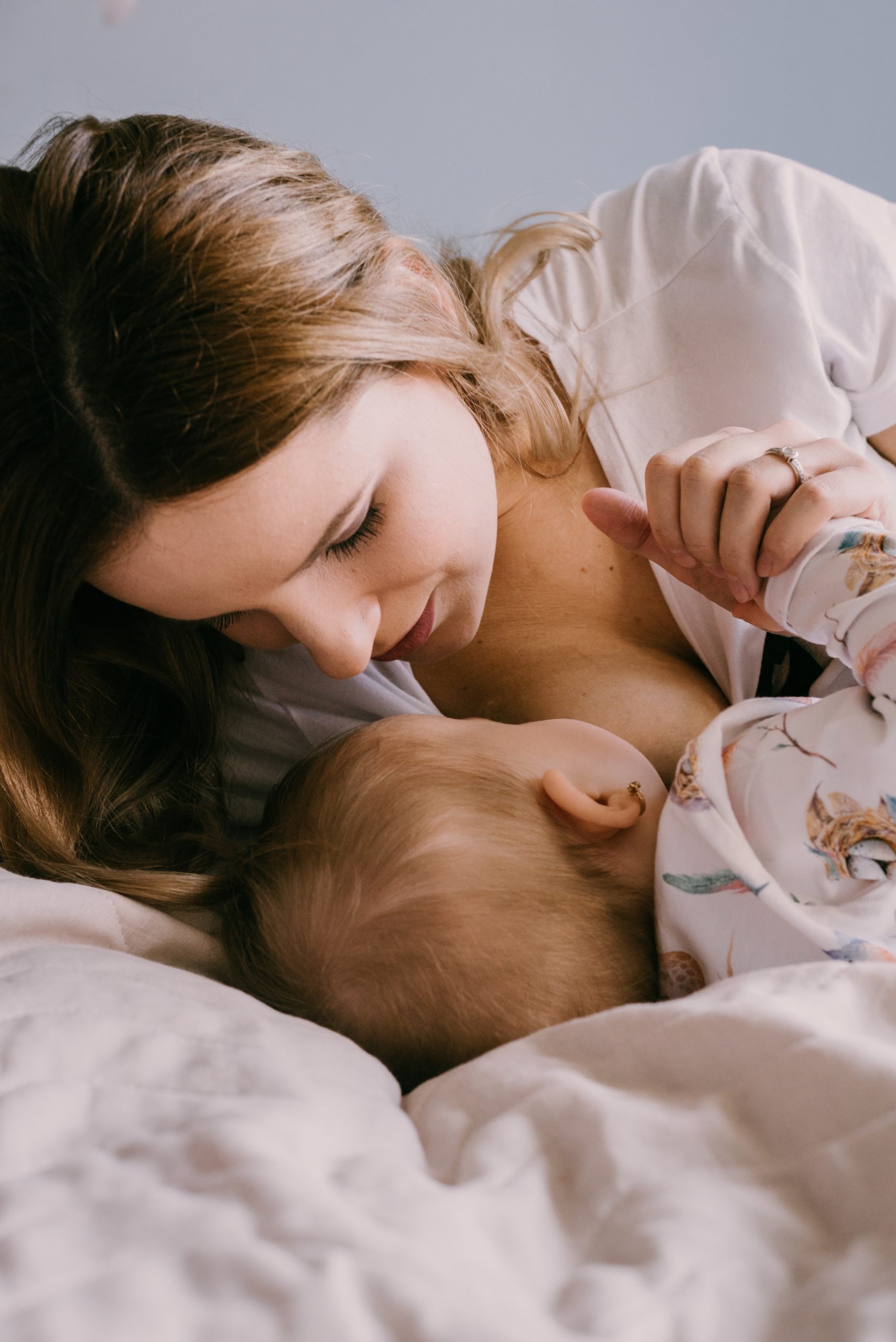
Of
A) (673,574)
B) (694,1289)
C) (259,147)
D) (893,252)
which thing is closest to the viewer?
(694,1289)

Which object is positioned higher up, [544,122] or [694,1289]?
[544,122]

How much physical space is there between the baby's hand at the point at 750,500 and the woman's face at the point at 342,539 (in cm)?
19

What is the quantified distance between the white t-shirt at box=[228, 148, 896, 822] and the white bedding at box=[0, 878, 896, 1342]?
59 cm

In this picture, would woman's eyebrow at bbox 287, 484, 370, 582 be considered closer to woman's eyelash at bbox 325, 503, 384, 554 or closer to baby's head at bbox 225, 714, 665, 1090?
woman's eyelash at bbox 325, 503, 384, 554

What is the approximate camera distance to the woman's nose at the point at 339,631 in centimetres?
83

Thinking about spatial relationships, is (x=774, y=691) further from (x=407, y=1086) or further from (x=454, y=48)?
(x=454, y=48)

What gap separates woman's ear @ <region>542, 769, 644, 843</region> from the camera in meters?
0.87

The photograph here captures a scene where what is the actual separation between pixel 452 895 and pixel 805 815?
0.30m

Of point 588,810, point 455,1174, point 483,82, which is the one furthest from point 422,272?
point 483,82

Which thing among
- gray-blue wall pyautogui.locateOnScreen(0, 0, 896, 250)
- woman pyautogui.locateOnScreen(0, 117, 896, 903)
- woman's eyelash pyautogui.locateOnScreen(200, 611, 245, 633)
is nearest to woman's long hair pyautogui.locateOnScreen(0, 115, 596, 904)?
woman pyautogui.locateOnScreen(0, 117, 896, 903)

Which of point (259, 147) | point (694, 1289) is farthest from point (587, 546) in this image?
point (694, 1289)

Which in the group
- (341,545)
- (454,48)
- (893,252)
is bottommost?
(341,545)

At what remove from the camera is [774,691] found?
1120mm

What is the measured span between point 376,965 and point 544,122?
1752 millimetres
